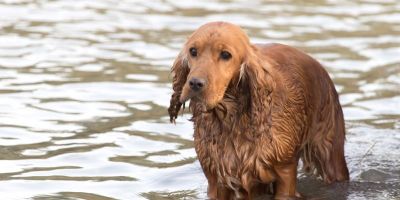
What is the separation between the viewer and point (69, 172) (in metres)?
8.95

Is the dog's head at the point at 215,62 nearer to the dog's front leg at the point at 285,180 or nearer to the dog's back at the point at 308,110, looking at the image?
the dog's back at the point at 308,110

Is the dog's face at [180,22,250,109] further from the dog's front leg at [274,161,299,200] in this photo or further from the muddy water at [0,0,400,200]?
the muddy water at [0,0,400,200]

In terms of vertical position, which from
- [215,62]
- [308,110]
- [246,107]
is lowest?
[308,110]

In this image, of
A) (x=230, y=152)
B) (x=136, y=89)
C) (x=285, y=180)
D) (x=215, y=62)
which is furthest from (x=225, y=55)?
(x=136, y=89)

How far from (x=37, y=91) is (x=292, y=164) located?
4.37 metres

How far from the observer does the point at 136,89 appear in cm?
1161

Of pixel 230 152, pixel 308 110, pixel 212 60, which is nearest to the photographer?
pixel 212 60

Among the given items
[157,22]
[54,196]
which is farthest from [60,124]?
[157,22]

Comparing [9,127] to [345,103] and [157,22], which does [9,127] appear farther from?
[157,22]

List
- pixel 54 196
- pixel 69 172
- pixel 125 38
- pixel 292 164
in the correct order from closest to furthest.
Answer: pixel 292 164
pixel 54 196
pixel 69 172
pixel 125 38

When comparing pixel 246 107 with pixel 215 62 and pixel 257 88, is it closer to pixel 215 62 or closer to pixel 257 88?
pixel 257 88

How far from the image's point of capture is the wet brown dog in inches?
276

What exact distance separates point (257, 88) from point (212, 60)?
41 cm

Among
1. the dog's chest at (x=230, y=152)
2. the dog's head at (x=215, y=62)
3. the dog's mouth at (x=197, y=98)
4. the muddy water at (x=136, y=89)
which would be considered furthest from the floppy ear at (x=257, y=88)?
the muddy water at (x=136, y=89)
